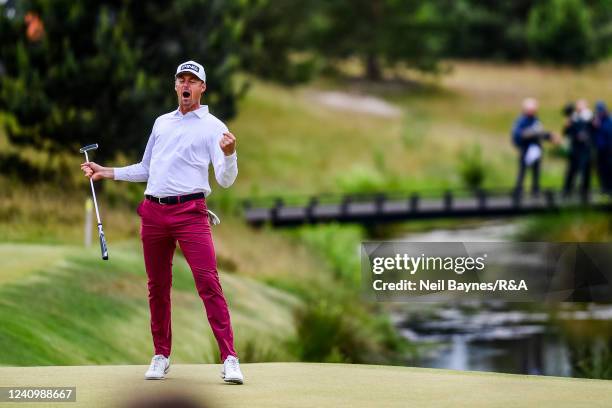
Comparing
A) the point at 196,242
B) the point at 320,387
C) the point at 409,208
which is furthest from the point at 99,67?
the point at 320,387

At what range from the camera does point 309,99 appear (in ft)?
210

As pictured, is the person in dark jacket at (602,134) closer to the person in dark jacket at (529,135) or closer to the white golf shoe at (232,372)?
the person in dark jacket at (529,135)

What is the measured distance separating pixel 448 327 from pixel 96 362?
12.9 m

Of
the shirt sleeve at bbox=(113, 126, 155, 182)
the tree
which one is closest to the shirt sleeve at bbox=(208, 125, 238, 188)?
the shirt sleeve at bbox=(113, 126, 155, 182)

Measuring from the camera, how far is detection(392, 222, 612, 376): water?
21.9 m

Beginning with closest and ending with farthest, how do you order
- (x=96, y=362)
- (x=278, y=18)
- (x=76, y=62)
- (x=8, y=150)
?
1. (x=96, y=362)
2. (x=76, y=62)
3. (x=8, y=150)
4. (x=278, y=18)

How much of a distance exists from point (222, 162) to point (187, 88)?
560 mm

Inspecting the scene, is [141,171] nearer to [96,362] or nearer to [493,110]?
[96,362]

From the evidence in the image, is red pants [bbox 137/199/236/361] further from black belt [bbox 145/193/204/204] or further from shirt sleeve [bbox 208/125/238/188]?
shirt sleeve [bbox 208/125/238/188]

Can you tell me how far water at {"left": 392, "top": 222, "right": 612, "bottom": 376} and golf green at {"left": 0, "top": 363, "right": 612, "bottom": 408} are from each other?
1010 centimetres

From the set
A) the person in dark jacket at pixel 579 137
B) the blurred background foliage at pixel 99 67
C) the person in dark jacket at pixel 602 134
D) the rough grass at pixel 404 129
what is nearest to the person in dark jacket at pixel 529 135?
the person in dark jacket at pixel 579 137

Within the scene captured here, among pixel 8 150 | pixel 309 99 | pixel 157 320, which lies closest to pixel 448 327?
pixel 8 150

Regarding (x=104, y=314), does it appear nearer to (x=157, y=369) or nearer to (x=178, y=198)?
(x=157, y=369)

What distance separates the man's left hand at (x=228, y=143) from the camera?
9.14 m
